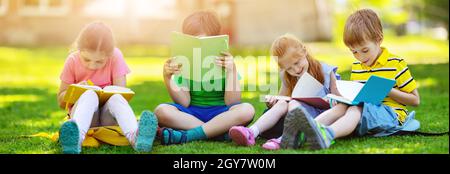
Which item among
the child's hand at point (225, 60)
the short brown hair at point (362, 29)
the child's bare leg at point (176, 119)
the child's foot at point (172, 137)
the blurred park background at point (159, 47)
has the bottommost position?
the blurred park background at point (159, 47)

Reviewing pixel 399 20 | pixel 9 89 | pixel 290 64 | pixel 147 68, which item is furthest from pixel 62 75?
pixel 399 20

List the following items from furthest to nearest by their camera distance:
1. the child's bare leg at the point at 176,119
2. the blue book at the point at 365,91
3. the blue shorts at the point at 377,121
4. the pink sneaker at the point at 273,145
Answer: the child's bare leg at the point at 176,119 → the blue shorts at the point at 377,121 → the blue book at the point at 365,91 → the pink sneaker at the point at 273,145

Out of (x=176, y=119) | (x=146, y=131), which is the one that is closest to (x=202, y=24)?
(x=176, y=119)

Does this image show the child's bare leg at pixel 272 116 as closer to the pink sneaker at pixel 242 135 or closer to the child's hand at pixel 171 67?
the pink sneaker at pixel 242 135

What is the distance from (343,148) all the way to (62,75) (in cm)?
175

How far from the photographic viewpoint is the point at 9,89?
8.37 metres

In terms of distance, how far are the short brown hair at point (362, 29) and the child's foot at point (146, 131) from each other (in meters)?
1.25

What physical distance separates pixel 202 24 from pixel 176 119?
60cm

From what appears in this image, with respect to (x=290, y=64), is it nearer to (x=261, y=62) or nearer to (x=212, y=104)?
(x=212, y=104)

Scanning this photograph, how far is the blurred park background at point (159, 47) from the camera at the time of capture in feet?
Result: 13.3

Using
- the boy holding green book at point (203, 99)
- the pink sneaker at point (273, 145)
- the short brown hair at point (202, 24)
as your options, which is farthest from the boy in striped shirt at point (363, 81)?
the short brown hair at point (202, 24)

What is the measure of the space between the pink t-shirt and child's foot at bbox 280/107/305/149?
1164 millimetres

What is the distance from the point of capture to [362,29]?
388cm
